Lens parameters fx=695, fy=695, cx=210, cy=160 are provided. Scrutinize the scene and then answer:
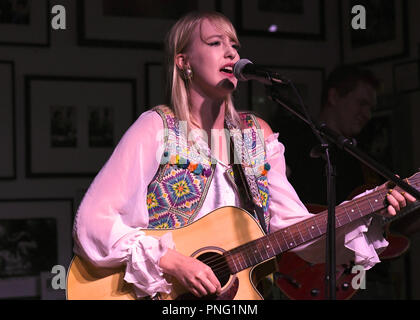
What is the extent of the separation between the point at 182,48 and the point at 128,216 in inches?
26.5

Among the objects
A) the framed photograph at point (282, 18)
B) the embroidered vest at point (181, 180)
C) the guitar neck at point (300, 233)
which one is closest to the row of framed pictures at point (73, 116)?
the framed photograph at point (282, 18)

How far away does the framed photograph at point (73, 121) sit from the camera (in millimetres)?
3578

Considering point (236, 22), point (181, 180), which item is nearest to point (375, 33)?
point (236, 22)

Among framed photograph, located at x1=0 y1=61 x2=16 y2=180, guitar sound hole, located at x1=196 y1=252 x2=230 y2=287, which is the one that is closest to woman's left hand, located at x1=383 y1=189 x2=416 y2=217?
guitar sound hole, located at x1=196 y1=252 x2=230 y2=287

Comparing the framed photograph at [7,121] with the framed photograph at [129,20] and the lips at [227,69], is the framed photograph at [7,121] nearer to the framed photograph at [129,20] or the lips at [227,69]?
the framed photograph at [129,20]

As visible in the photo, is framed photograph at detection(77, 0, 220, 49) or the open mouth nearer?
the open mouth

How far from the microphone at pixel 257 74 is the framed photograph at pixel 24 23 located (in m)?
1.70

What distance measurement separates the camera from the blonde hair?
2.52m

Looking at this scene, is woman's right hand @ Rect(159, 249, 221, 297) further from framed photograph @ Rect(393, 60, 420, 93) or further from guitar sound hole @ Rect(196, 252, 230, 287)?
framed photograph @ Rect(393, 60, 420, 93)

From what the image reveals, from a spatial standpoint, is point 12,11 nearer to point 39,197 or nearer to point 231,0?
point 39,197

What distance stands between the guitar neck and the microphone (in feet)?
1.87
